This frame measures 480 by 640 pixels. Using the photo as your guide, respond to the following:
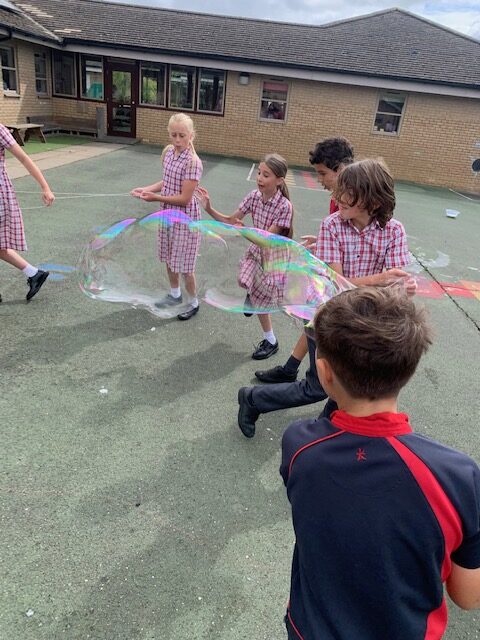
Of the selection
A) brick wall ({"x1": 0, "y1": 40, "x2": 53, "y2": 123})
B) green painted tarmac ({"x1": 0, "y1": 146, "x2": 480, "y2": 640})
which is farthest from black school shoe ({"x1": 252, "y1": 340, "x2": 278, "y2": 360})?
brick wall ({"x1": 0, "y1": 40, "x2": 53, "y2": 123})

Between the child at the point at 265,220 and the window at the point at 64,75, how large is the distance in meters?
19.0

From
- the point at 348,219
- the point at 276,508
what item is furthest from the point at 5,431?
the point at 348,219

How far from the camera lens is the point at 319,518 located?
106 centimetres

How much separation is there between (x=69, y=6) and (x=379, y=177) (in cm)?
2410

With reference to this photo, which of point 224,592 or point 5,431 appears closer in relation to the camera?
point 224,592

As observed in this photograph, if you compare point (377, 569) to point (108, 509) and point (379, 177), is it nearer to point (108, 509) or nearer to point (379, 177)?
point (108, 509)

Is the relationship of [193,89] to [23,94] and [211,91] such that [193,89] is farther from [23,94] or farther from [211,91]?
[23,94]

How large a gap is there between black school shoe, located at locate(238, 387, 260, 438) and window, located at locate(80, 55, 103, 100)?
20.0 meters

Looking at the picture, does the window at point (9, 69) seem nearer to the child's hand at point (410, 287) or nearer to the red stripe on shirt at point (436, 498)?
the child's hand at point (410, 287)

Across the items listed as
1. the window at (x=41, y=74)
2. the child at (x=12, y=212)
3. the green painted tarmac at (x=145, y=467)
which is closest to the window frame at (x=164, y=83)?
the window at (x=41, y=74)

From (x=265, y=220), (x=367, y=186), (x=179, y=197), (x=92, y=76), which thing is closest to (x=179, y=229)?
(x=179, y=197)

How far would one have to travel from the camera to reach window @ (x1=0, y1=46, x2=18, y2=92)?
16.3 meters

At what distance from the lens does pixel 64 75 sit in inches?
774

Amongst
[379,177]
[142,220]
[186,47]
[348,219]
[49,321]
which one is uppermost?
[186,47]
